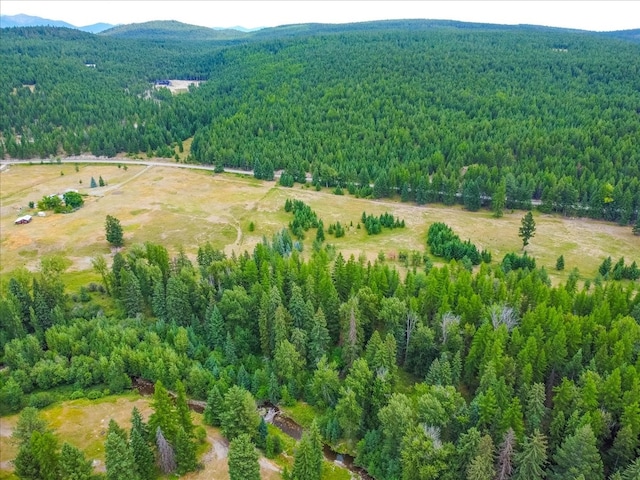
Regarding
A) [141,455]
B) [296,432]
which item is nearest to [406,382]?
[296,432]

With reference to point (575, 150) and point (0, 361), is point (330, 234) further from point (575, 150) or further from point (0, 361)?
point (575, 150)

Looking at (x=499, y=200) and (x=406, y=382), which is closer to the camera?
(x=406, y=382)

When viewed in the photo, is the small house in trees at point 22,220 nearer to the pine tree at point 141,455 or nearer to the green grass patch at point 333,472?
the pine tree at point 141,455

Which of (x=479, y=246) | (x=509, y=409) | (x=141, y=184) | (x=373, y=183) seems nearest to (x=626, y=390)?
(x=509, y=409)

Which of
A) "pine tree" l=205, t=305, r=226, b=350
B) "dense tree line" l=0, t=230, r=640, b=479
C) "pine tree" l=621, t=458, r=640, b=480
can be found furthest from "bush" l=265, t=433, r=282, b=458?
"pine tree" l=621, t=458, r=640, b=480

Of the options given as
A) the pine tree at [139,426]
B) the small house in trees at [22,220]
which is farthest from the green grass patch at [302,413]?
the small house in trees at [22,220]

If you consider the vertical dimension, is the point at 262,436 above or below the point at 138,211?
above

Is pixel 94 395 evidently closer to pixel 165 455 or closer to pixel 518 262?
pixel 165 455
